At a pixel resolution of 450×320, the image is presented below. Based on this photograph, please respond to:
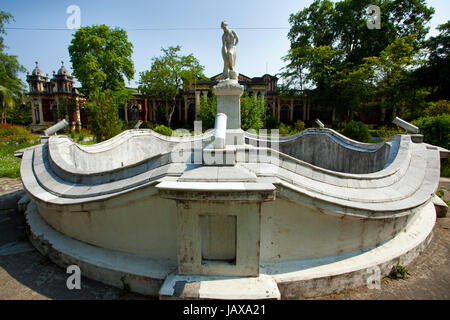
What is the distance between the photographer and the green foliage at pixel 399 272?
285 cm

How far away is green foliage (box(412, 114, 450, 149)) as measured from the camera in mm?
8805

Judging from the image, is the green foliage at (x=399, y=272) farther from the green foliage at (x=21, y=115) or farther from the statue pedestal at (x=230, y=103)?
the green foliage at (x=21, y=115)

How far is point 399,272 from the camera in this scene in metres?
2.87

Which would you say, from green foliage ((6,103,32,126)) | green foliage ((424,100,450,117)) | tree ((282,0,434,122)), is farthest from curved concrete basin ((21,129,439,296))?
green foliage ((6,103,32,126))

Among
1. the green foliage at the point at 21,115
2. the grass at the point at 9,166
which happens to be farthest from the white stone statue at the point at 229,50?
the green foliage at the point at 21,115

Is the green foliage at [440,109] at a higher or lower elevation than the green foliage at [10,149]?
higher

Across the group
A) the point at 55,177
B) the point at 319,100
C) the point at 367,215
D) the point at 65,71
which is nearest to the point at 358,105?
the point at 319,100

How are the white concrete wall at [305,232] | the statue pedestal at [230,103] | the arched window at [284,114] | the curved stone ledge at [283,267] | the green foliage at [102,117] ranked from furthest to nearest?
the arched window at [284,114], the green foliage at [102,117], the statue pedestal at [230,103], the white concrete wall at [305,232], the curved stone ledge at [283,267]

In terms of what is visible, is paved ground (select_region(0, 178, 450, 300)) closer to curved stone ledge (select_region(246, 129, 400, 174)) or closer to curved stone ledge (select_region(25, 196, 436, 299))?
curved stone ledge (select_region(25, 196, 436, 299))

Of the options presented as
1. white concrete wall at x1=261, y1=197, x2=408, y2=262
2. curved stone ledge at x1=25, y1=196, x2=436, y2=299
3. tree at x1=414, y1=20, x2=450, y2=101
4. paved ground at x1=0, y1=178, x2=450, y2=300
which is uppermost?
tree at x1=414, y1=20, x2=450, y2=101

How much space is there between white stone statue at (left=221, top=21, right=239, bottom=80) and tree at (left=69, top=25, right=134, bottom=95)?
22.5 metres

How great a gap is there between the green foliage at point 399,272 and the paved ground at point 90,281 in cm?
6

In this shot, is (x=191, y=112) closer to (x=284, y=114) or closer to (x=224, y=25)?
(x=284, y=114)
